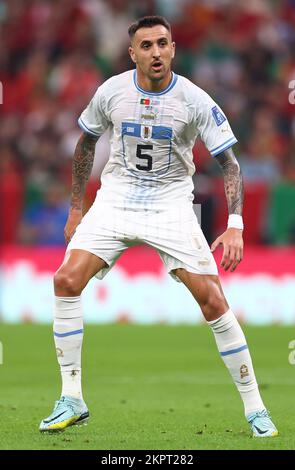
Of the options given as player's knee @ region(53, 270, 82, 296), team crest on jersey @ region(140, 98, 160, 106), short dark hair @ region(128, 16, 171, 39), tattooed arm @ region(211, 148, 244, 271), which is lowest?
player's knee @ region(53, 270, 82, 296)

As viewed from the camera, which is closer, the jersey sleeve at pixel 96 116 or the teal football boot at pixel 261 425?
the teal football boot at pixel 261 425

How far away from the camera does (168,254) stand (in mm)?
7156

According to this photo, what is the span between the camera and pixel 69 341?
7164 millimetres

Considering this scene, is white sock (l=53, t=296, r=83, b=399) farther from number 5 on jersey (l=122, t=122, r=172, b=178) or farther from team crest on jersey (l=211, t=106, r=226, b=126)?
team crest on jersey (l=211, t=106, r=226, b=126)

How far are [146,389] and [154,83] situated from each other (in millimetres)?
3323

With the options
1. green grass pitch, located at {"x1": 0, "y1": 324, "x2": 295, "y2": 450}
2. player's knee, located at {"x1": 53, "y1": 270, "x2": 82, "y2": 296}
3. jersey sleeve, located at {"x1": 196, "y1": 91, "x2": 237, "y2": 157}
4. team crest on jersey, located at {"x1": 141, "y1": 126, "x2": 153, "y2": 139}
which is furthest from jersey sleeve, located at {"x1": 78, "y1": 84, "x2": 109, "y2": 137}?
green grass pitch, located at {"x1": 0, "y1": 324, "x2": 295, "y2": 450}

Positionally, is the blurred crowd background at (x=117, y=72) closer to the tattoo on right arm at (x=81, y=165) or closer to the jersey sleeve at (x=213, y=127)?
the tattoo on right arm at (x=81, y=165)

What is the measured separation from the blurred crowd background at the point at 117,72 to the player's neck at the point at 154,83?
7.90m

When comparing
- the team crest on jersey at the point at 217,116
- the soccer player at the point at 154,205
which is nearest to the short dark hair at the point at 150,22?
the soccer player at the point at 154,205

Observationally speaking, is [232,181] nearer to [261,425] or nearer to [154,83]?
[154,83]

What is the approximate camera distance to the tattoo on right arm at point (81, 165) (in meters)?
7.59

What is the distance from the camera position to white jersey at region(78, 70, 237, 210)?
282 inches

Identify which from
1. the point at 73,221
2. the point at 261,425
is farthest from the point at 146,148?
the point at 261,425
